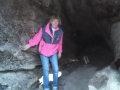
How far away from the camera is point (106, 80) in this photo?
3438 millimetres

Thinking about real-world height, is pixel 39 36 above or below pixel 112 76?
above

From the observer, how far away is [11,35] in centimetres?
371

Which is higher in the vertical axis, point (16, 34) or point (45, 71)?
point (16, 34)

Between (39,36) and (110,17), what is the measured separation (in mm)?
1623

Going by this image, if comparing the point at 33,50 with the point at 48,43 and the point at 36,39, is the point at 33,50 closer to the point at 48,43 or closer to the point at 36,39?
the point at 36,39

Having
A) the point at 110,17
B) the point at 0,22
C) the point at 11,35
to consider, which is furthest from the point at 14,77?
the point at 110,17

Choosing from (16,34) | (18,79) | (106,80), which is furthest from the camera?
(16,34)

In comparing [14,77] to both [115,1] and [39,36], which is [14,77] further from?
[115,1]

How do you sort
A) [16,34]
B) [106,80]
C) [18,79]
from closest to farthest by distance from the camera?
[106,80]
[18,79]
[16,34]

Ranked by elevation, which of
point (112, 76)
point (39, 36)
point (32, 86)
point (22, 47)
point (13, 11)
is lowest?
point (32, 86)

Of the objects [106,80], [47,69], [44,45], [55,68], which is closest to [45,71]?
[47,69]

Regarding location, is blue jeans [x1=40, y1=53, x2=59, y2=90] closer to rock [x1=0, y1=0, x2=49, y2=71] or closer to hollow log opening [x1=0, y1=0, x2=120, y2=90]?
hollow log opening [x1=0, y1=0, x2=120, y2=90]

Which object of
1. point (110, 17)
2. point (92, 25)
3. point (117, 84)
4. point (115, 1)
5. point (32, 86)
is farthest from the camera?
point (92, 25)

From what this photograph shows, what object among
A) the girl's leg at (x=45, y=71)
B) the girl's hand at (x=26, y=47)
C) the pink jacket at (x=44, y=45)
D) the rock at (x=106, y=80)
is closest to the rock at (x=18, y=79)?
the girl's leg at (x=45, y=71)
